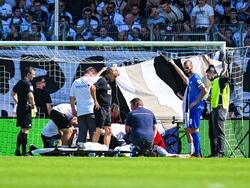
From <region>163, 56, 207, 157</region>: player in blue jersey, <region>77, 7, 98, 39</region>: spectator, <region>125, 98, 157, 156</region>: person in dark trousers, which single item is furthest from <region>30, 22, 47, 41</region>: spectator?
<region>163, 56, 207, 157</region>: player in blue jersey

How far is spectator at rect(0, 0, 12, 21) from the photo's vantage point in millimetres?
28922

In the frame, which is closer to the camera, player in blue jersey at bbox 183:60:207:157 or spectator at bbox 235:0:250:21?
player in blue jersey at bbox 183:60:207:157

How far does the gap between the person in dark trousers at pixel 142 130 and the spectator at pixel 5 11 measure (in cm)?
932

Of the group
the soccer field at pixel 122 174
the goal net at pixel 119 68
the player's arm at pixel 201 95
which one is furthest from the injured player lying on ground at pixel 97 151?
the soccer field at pixel 122 174

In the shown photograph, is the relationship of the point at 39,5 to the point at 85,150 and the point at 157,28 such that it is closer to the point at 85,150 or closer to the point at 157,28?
the point at 157,28

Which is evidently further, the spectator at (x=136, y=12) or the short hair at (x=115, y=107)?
the spectator at (x=136, y=12)

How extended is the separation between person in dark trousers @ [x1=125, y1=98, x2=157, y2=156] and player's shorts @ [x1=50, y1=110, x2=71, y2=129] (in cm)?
169

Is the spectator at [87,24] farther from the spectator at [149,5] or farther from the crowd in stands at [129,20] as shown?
the spectator at [149,5]

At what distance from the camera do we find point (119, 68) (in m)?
24.8

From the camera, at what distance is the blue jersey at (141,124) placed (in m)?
20.4

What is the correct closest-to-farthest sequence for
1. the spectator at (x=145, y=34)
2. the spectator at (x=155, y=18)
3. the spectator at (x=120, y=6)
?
1. the spectator at (x=145, y=34)
2. the spectator at (x=155, y=18)
3. the spectator at (x=120, y=6)

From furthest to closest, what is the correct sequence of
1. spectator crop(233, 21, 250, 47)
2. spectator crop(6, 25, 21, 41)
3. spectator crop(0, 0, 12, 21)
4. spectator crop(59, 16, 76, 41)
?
spectator crop(0, 0, 12, 21) → spectator crop(6, 25, 21, 41) → spectator crop(59, 16, 76, 41) → spectator crop(233, 21, 250, 47)

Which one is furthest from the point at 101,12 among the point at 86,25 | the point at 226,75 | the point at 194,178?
the point at 194,178

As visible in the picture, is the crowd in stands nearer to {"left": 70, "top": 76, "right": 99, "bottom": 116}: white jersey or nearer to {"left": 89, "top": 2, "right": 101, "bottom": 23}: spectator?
{"left": 89, "top": 2, "right": 101, "bottom": 23}: spectator
